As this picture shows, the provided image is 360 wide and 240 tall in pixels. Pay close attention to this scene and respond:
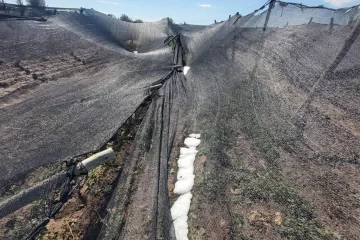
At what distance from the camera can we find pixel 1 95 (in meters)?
5.55

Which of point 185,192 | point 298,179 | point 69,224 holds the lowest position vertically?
point 69,224

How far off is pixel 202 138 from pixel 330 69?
3.57 metres

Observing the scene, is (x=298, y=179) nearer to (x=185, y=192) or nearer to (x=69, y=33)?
(x=185, y=192)

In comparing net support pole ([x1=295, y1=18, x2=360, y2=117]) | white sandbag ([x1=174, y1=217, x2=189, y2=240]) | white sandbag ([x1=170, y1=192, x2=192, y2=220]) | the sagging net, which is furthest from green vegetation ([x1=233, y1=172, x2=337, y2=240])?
net support pole ([x1=295, y1=18, x2=360, y2=117])

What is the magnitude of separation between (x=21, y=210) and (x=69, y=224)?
54 cm

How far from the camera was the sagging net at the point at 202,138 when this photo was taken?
2.86m

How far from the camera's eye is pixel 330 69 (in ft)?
19.6

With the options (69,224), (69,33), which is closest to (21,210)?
(69,224)

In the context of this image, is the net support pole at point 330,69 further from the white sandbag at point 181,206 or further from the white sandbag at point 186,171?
the white sandbag at point 181,206

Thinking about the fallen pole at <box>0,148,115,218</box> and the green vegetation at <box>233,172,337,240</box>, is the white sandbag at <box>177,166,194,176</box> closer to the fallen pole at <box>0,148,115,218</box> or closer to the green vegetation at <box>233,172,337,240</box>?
the green vegetation at <box>233,172,337,240</box>

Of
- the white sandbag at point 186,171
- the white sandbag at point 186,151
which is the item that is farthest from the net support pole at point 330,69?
the white sandbag at point 186,171

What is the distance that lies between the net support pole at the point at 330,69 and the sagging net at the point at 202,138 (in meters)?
0.02

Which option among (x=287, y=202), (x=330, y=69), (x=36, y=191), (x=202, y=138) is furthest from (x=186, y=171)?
(x=330, y=69)

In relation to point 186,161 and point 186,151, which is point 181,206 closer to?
point 186,161
